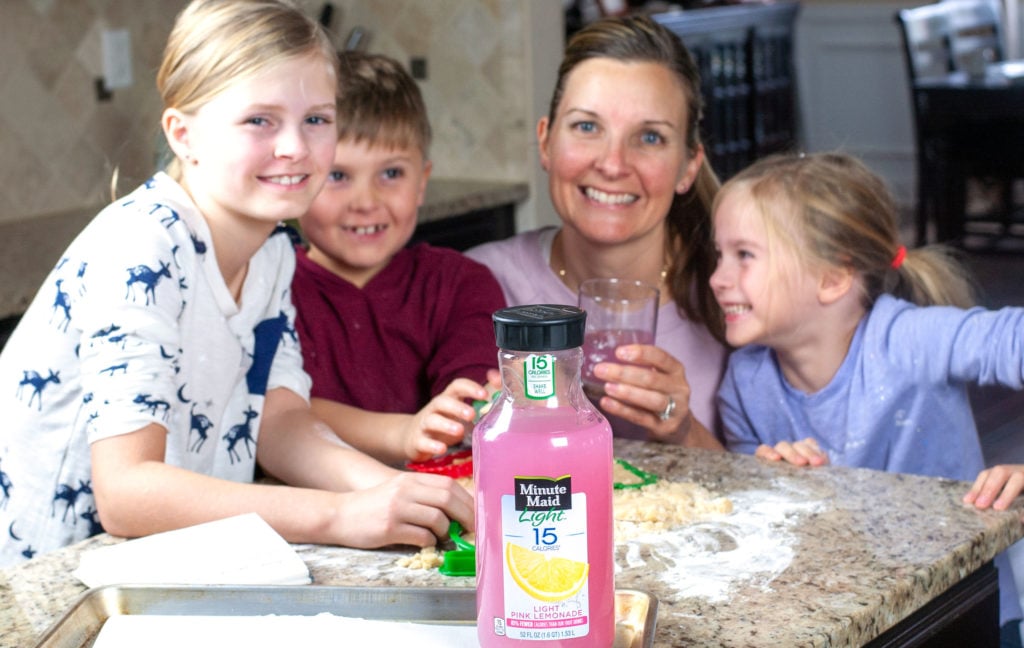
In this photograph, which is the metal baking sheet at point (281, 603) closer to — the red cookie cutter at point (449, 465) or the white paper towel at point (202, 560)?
the white paper towel at point (202, 560)

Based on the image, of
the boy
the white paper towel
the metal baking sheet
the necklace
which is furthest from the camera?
the necklace

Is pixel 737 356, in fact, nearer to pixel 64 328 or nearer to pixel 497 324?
pixel 64 328

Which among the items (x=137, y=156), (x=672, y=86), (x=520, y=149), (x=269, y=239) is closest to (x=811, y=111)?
(x=520, y=149)

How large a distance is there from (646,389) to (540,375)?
2.50 feet

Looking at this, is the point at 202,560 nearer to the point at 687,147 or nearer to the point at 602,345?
the point at 602,345

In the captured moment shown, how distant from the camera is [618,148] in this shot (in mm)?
1908

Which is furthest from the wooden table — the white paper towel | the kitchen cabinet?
the white paper towel

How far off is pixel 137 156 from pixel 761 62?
361cm

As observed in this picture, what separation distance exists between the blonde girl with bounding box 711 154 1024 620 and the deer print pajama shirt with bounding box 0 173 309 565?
74 cm

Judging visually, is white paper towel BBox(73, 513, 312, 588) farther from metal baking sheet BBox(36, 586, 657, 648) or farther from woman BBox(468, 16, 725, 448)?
woman BBox(468, 16, 725, 448)

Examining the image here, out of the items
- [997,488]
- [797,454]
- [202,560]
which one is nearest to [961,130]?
[797,454]

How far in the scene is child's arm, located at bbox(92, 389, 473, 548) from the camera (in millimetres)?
1186

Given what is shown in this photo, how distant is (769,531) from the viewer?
1205mm

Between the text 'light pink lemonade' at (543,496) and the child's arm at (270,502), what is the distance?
0.31 metres
